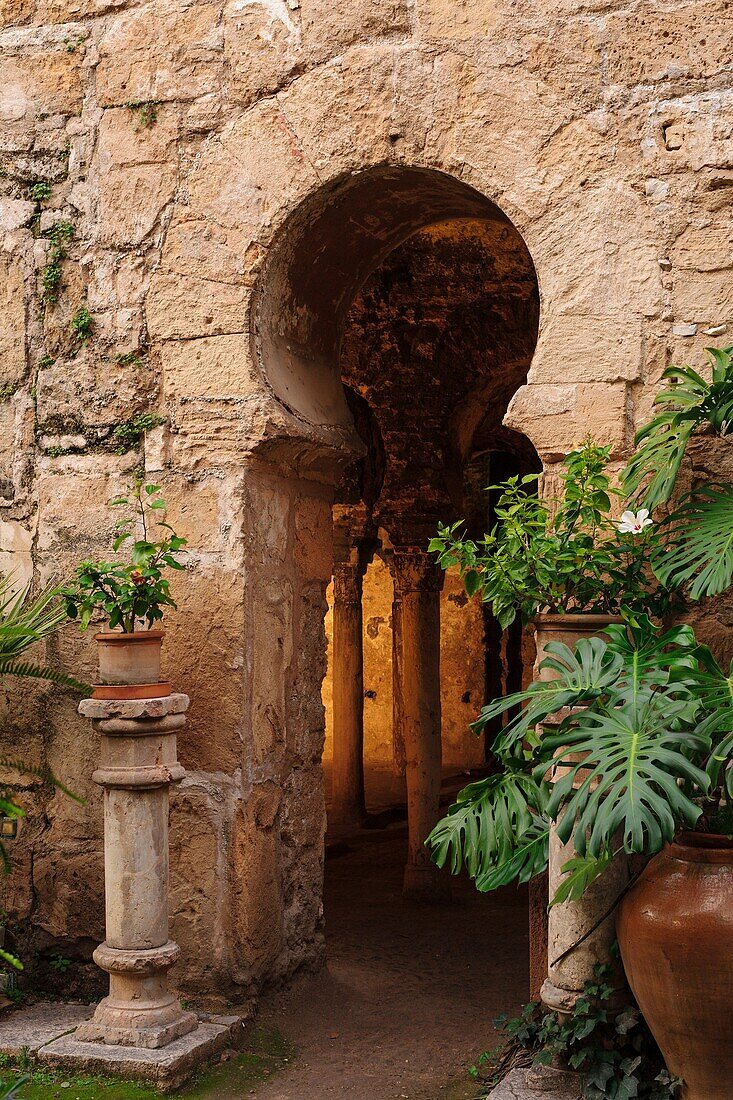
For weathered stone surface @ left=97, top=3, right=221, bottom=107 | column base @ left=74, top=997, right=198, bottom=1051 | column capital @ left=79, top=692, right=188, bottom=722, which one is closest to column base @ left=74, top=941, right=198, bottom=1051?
column base @ left=74, top=997, right=198, bottom=1051

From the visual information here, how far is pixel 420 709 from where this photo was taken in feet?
25.7

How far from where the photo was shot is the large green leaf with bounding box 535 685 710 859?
264cm

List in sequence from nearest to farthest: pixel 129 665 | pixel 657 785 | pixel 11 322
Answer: pixel 657 785 < pixel 129 665 < pixel 11 322

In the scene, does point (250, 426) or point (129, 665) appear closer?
point (129, 665)

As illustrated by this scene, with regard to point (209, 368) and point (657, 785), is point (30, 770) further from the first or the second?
point (657, 785)

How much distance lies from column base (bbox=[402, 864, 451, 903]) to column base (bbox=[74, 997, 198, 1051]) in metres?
3.47

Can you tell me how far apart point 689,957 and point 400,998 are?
2283 millimetres

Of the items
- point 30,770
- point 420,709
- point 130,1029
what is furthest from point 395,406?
point 130,1029

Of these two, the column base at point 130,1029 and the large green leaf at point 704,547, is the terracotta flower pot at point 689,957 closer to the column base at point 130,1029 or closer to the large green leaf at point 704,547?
the large green leaf at point 704,547

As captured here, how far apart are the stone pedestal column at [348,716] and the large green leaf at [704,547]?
7.19 meters

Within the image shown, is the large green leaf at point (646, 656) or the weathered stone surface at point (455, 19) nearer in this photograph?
the large green leaf at point (646, 656)

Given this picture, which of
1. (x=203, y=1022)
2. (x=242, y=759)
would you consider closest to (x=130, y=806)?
(x=242, y=759)

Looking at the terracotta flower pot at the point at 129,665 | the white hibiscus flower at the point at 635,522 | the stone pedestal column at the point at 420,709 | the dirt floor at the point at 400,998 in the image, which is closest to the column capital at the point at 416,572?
the stone pedestal column at the point at 420,709

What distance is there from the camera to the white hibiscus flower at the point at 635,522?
3.20 metres
